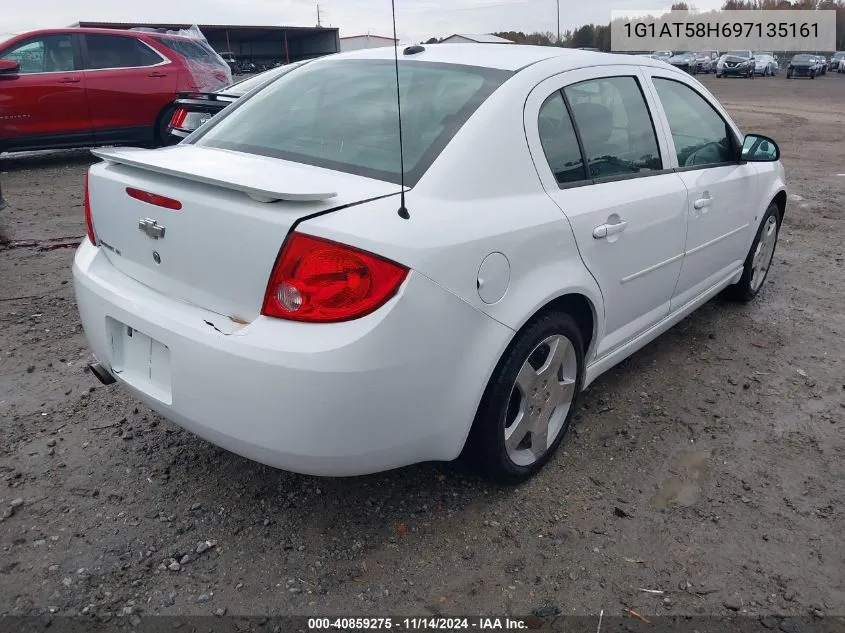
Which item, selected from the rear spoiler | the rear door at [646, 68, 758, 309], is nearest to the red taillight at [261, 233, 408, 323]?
the rear spoiler

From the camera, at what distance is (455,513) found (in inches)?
99.8

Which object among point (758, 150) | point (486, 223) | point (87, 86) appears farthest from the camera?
point (87, 86)

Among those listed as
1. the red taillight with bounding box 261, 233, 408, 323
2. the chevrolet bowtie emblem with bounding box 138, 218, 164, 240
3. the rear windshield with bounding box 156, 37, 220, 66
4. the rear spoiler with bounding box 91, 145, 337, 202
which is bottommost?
the red taillight with bounding box 261, 233, 408, 323

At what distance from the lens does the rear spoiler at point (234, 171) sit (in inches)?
80.0

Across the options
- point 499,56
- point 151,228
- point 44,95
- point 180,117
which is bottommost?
point 151,228

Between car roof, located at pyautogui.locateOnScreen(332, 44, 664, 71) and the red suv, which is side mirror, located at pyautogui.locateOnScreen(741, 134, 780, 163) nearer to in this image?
car roof, located at pyautogui.locateOnScreen(332, 44, 664, 71)

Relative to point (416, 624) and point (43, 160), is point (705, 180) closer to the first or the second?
point (416, 624)

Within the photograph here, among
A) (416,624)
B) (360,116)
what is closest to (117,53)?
(360,116)

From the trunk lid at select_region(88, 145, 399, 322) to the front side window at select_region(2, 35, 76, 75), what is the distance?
25.5ft

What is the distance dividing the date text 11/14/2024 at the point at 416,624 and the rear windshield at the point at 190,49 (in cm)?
971

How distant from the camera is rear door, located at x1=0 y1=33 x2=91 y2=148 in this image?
8711mm

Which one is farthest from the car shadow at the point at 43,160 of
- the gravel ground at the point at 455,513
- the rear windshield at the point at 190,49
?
the gravel ground at the point at 455,513

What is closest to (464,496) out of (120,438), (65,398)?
(120,438)

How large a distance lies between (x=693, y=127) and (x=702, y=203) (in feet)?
1.51
